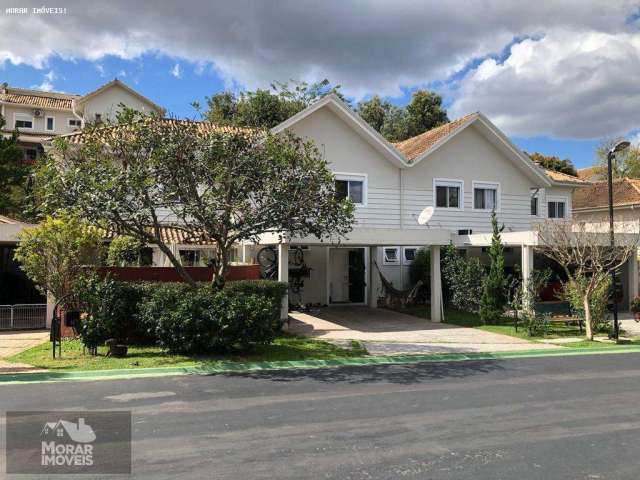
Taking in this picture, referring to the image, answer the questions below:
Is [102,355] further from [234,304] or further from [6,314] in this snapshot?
[6,314]

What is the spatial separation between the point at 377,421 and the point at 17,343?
1020 centimetres

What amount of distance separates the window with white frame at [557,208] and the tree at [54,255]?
68.8 feet

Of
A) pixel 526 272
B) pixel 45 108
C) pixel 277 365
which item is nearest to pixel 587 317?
pixel 526 272

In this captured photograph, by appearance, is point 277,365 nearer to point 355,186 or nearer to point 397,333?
point 397,333

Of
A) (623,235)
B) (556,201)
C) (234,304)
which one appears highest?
(556,201)

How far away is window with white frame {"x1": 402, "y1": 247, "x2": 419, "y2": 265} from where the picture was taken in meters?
22.7

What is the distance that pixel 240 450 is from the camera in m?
6.07

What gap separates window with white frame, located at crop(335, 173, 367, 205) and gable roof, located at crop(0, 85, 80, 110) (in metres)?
34.3

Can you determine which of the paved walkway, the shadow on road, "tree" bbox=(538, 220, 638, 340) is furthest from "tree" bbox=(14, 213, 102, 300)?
"tree" bbox=(538, 220, 638, 340)

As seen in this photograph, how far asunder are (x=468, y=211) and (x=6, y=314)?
17.3 m

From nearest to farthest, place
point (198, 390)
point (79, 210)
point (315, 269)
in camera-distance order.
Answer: point (198, 390) < point (79, 210) < point (315, 269)

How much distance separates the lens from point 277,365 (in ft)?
36.5

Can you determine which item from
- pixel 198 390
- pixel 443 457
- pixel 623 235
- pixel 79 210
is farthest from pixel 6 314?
pixel 623 235

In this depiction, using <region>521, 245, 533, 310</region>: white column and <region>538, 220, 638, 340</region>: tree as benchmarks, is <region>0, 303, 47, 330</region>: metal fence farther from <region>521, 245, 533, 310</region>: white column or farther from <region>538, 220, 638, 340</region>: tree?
<region>538, 220, 638, 340</region>: tree
